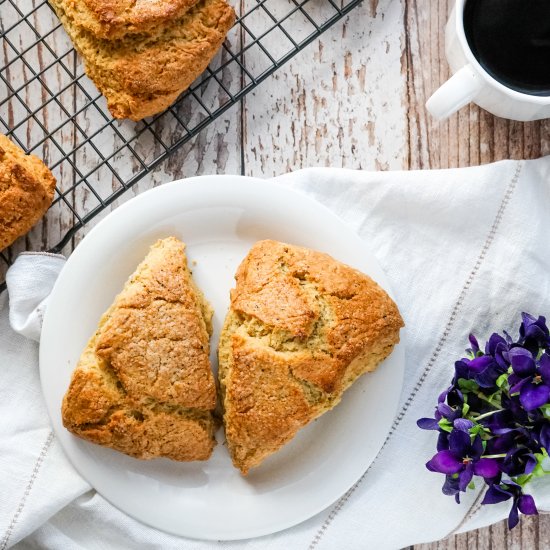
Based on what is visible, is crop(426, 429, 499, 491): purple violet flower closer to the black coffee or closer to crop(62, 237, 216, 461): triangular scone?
crop(62, 237, 216, 461): triangular scone

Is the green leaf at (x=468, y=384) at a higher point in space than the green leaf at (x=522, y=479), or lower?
higher

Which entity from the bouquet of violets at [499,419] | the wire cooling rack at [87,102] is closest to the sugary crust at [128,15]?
the wire cooling rack at [87,102]

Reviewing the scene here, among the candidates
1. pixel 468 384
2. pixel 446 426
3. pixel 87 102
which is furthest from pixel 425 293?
pixel 87 102

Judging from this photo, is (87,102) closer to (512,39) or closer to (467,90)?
(467,90)

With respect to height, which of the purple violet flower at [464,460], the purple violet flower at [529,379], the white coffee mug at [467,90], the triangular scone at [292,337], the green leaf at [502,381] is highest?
the white coffee mug at [467,90]

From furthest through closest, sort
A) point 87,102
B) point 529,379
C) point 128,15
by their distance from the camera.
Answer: point 87,102 → point 128,15 → point 529,379

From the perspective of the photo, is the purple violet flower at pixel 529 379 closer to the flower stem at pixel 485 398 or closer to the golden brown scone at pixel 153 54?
the flower stem at pixel 485 398
